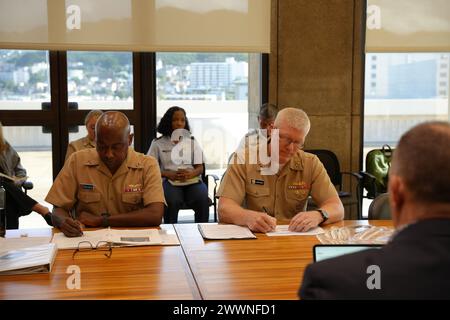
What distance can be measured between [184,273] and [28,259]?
0.64 meters

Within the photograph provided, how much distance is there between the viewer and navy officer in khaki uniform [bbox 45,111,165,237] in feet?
10.4

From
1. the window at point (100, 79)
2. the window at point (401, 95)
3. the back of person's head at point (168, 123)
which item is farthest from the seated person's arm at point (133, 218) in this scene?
the window at point (401, 95)

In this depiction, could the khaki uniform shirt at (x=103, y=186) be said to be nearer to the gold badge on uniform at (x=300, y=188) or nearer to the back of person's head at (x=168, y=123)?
the gold badge on uniform at (x=300, y=188)

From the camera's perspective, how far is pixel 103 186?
10.7 feet

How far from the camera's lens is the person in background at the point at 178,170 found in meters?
5.21

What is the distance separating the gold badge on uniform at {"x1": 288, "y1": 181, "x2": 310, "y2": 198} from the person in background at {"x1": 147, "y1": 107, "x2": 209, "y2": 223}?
194cm

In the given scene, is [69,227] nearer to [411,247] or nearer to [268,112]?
[411,247]

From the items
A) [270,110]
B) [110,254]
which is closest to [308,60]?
[270,110]

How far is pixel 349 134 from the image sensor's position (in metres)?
6.12

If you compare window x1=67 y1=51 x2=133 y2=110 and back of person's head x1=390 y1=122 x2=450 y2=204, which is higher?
window x1=67 y1=51 x2=133 y2=110

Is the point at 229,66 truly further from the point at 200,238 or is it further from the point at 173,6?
the point at 200,238

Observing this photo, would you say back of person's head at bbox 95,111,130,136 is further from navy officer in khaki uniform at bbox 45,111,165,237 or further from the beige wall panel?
the beige wall panel

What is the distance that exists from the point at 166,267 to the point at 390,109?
4694mm

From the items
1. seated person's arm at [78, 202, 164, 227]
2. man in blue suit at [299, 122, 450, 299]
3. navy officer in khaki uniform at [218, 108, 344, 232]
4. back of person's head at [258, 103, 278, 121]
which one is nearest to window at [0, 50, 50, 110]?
back of person's head at [258, 103, 278, 121]
